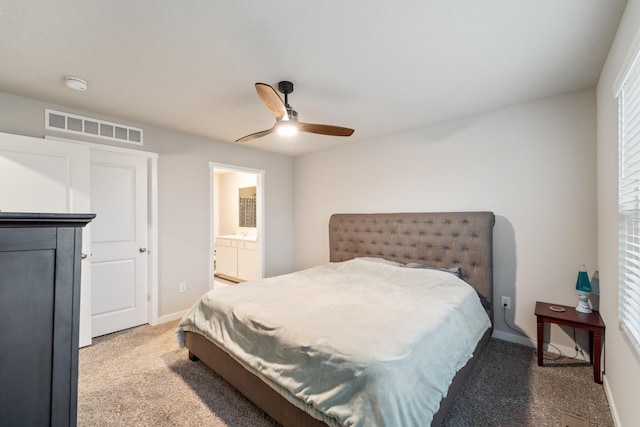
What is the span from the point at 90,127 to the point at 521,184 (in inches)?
170

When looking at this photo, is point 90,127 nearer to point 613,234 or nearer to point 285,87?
point 285,87

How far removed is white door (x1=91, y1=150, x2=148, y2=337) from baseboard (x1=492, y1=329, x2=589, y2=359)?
388cm

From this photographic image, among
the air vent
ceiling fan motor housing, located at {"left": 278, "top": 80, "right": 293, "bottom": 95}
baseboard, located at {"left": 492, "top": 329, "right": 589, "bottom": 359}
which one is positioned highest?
ceiling fan motor housing, located at {"left": 278, "top": 80, "right": 293, "bottom": 95}

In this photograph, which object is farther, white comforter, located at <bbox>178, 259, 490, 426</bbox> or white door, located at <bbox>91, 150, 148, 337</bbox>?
white door, located at <bbox>91, 150, 148, 337</bbox>

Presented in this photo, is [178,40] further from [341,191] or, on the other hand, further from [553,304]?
[553,304]

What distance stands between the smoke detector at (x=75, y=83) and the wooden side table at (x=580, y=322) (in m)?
4.12

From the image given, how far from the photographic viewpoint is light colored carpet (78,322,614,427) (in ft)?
5.98

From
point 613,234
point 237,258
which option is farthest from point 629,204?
point 237,258

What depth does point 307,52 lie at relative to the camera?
192cm

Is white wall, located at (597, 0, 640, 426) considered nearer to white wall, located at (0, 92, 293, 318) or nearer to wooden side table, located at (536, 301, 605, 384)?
wooden side table, located at (536, 301, 605, 384)

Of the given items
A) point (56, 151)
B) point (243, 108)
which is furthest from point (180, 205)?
point (243, 108)

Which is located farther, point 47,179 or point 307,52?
point 47,179

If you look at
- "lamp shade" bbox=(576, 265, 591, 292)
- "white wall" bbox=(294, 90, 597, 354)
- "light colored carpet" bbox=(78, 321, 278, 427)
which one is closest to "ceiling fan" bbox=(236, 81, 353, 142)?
"white wall" bbox=(294, 90, 597, 354)

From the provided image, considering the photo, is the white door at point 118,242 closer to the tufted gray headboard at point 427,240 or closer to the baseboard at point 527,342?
the tufted gray headboard at point 427,240
